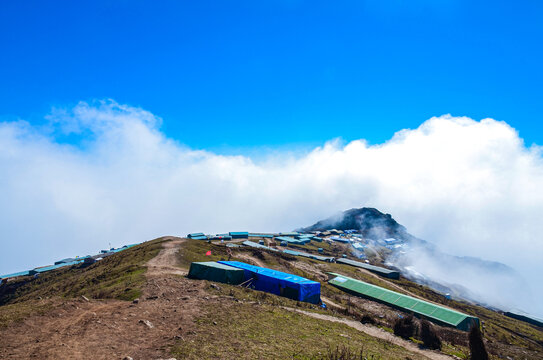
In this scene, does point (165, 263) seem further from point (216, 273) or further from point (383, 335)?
point (383, 335)

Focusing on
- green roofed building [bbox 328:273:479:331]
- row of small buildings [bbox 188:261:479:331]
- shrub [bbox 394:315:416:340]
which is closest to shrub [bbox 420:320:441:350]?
shrub [bbox 394:315:416:340]

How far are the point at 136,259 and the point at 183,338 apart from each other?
40941mm

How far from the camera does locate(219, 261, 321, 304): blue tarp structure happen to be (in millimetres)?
36812

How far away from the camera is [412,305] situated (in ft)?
159

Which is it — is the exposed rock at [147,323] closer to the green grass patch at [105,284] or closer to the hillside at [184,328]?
the hillside at [184,328]

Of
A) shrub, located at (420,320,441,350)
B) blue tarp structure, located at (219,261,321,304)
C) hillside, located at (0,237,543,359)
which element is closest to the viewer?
hillside, located at (0,237,543,359)

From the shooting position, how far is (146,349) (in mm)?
15156

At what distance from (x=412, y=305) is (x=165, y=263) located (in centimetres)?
4516

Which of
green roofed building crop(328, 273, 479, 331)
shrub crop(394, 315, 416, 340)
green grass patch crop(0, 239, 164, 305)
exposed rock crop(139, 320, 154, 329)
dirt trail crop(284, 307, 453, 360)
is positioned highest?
shrub crop(394, 315, 416, 340)

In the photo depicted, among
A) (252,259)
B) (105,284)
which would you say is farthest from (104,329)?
(252,259)

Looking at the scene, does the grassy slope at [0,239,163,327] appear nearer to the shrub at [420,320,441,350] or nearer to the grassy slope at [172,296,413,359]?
the grassy slope at [172,296,413,359]

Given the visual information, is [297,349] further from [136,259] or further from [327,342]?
[136,259]

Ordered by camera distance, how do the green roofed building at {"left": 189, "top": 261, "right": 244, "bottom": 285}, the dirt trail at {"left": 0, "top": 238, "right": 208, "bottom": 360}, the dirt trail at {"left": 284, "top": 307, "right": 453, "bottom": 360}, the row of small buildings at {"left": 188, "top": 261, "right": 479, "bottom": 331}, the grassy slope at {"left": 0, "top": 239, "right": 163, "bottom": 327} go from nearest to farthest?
1. the dirt trail at {"left": 0, "top": 238, "right": 208, "bottom": 360}
2. the grassy slope at {"left": 0, "top": 239, "right": 163, "bottom": 327}
3. the dirt trail at {"left": 284, "top": 307, "right": 453, "bottom": 360}
4. the row of small buildings at {"left": 188, "top": 261, "right": 479, "bottom": 331}
5. the green roofed building at {"left": 189, "top": 261, "right": 244, "bottom": 285}

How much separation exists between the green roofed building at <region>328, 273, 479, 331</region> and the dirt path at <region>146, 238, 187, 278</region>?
115ft
